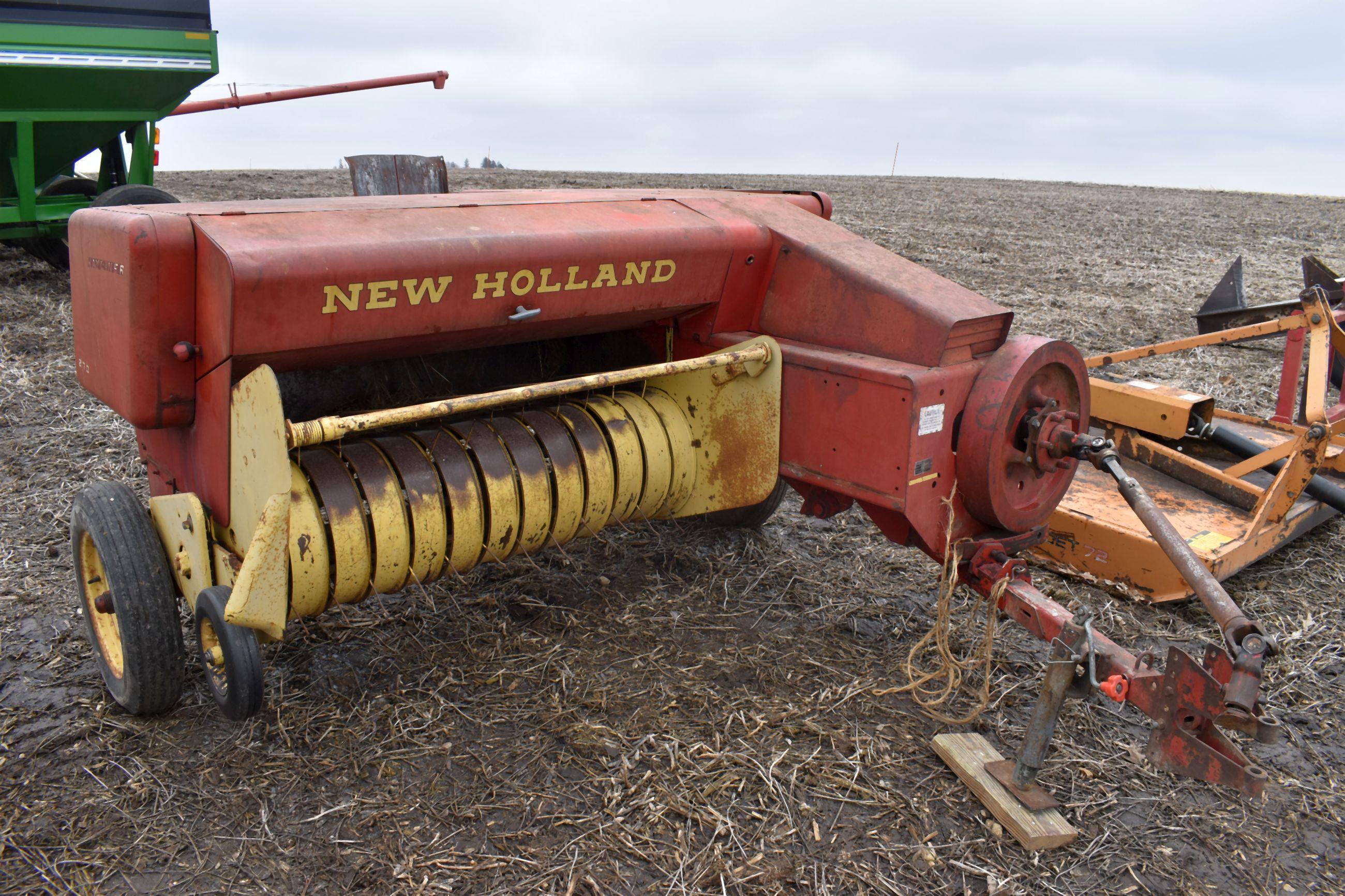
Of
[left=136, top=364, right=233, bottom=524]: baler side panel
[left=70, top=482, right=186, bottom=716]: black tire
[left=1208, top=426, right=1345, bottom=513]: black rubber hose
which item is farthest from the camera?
[left=1208, top=426, right=1345, bottom=513]: black rubber hose

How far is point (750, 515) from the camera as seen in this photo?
13.0ft

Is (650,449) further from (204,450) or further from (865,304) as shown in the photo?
(204,450)

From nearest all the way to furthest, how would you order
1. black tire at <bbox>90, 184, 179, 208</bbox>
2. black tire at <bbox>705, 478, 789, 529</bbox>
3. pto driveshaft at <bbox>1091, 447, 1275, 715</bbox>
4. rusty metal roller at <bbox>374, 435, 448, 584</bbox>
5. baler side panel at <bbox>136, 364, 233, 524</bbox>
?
1. pto driveshaft at <bbox>1091, 447, 1275, 715</bbox>
2. baler side panel at <bbox>136, 364, 233, 524</bbox>
3. rusty metal roller at <bbox>374, 435, 448, 584</bbox>
4. black tire at <bbox>705, 478, 789, 529</bbox>
5. black tire at <bbox>90, 184, 179, 208</bbox>

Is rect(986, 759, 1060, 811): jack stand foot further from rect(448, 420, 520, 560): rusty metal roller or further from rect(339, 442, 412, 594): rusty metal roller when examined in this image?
rect(339, 442, 412, 594): rusty metal roller

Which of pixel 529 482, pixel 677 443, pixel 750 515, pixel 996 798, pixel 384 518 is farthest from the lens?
pixel 750 515

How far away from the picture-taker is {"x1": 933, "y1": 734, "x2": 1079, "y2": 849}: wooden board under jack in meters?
2.38

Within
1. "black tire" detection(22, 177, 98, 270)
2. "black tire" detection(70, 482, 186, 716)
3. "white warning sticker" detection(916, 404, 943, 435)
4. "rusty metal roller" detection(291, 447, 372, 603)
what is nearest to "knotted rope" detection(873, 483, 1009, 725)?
"white warning sticker" detection(916, 404, 943, 435)

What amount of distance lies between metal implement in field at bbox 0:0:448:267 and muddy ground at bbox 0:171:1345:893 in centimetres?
358

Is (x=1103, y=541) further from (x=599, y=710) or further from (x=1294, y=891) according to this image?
(x=599, y=710)

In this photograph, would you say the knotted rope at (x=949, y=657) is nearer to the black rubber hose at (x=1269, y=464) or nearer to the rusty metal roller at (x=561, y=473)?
the rusty metal roller at (x=561, y=473)

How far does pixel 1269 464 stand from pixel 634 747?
10.2ft

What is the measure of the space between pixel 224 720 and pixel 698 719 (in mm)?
1286

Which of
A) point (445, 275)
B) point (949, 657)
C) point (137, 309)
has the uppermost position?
point (445, 275)

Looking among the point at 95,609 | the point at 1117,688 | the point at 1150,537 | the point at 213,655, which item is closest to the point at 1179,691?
the point at 1117,688
